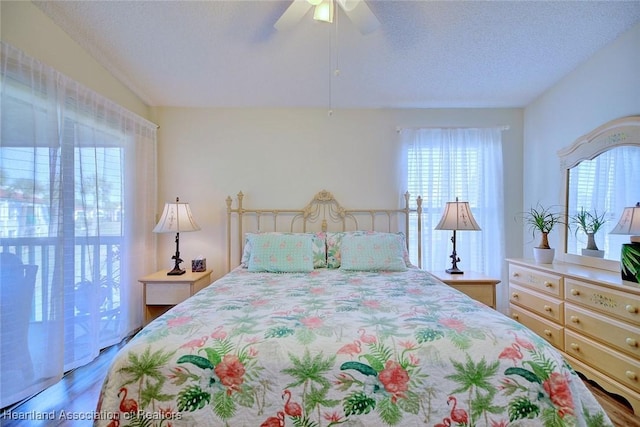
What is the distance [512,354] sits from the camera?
1095 mm

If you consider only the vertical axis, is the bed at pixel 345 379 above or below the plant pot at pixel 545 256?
below

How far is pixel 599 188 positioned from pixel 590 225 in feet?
1.05

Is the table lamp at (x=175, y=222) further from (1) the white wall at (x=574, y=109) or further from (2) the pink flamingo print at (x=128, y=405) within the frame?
(1) the white wall at (x=574, y=109)

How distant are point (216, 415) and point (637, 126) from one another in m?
3.21

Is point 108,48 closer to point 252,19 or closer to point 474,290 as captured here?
point 252,19

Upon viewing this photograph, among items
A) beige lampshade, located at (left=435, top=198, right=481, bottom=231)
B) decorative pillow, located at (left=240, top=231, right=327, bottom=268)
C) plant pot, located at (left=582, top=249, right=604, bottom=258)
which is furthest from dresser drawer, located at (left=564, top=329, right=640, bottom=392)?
decorative pillow, located at (left=240, top=231, right=327, bottom=268)

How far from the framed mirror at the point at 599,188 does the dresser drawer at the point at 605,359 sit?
650 millimetres

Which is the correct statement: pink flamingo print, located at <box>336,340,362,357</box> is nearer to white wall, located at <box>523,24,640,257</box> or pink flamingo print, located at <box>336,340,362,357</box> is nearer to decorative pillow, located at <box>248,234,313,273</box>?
decorative pillow, located at <box>248,234,313,273</box>

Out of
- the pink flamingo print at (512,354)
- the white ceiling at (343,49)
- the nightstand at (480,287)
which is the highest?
the white ceiling at (343,49)

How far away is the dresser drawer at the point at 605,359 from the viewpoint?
1677 mm

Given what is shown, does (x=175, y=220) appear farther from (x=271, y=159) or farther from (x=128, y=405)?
(x=128, y=405)

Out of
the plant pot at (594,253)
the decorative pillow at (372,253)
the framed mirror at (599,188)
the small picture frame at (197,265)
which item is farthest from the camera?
the small picture frame at (197,265)

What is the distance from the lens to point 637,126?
2.04 meters

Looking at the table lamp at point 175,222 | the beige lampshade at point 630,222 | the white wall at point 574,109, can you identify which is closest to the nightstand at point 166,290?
the table lamp at point 175,222
